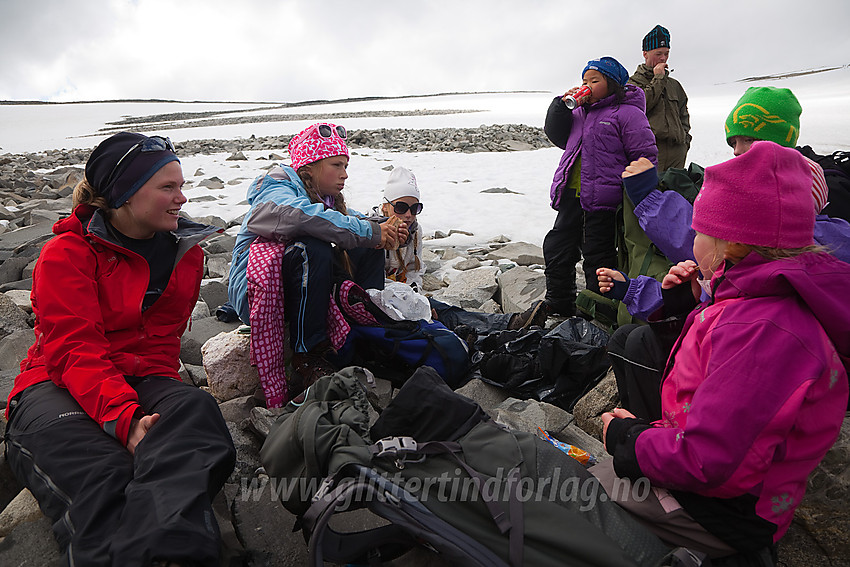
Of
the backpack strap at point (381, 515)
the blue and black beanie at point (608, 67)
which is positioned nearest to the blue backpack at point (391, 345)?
the backpack strap at point (381, 515)

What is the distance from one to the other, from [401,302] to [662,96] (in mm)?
3757

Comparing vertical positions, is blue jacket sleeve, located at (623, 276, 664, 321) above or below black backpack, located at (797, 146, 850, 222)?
below

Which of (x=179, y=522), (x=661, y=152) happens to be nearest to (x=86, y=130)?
(x=661, y=152)

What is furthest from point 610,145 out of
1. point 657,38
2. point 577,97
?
point 657,38

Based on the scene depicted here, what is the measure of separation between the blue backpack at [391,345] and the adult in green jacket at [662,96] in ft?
11.6

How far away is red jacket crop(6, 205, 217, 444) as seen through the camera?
1891mm

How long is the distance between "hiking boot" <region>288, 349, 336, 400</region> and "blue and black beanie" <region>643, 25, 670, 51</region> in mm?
4503

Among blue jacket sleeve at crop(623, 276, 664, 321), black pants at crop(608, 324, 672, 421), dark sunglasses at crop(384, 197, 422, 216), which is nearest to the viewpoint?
black pants at crop(608, 324, 672, 421)

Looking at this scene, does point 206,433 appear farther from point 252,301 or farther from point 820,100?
point 820,100

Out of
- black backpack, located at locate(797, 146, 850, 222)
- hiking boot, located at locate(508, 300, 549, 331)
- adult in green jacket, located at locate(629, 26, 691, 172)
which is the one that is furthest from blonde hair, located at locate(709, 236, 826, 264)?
adult in green jacket, located at locate(629, 26, 691, 172)

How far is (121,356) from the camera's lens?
216 cm

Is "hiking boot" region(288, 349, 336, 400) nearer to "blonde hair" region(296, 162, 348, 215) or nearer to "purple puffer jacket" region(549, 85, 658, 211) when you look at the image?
"blonde hair" region(296, 162, 348, 215)

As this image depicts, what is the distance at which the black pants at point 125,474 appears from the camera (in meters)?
1.42

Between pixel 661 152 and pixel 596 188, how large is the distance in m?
2.22
